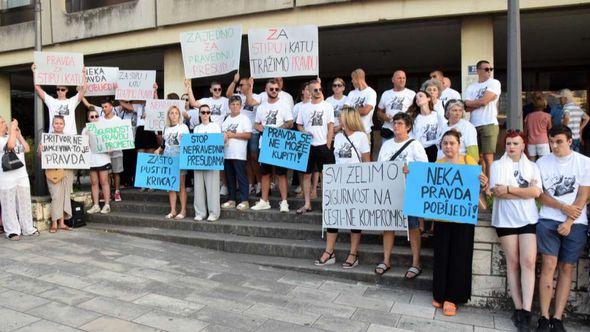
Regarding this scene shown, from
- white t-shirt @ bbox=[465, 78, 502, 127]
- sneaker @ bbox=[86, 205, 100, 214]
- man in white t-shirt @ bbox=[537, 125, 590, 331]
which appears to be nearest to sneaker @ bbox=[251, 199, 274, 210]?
sneaker @ bbox=[86, 205, 100, 214]

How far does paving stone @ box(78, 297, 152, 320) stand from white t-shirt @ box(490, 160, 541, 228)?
359 cm

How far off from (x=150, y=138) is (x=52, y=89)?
11.4 metres

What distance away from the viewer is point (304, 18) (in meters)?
10.2

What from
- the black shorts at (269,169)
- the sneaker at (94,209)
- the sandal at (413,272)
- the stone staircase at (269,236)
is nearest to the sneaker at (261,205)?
the stone staircase at (269,236)

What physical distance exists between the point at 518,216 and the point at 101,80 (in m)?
8.33

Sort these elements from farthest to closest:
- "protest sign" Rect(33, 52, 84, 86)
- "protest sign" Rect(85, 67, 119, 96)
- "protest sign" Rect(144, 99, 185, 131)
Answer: "protest sign" Rect(85, 67, 119, 96)
"protest sign" Rect(144, 99, 185, 131)
"protest sign" Rect(33, 52, 84, 86)

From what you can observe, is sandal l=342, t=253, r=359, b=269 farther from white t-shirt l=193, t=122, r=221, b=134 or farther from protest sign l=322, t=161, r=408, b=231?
white t-shirt l=193, t=122, r=221, b=134

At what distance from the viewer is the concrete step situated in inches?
Answer: 245

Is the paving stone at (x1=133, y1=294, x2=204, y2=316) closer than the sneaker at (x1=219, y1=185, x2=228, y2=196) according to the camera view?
Yes

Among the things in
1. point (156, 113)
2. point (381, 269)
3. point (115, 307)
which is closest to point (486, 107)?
point (381, 269)

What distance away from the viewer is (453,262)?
5.11 m

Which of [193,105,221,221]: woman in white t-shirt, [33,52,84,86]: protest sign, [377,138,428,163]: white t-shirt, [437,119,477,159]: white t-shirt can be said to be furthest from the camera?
[33,52,84,86]: protest sign

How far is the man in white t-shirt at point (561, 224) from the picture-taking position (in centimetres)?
457

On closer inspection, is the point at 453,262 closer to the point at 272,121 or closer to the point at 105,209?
the point at 272,121
